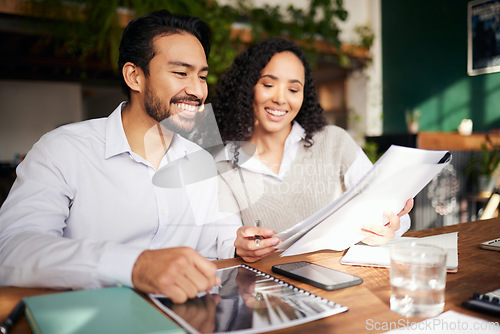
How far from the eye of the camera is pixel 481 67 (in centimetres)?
534

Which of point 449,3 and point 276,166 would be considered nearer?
point 276,166

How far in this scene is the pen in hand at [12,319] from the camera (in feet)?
1.99

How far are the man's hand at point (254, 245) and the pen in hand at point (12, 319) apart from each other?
0.50m

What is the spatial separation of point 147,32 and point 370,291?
1.16 m

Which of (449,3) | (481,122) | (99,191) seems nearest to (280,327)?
(99,191)

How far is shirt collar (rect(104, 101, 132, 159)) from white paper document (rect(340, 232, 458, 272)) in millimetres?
738

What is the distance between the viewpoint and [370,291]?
0.78m

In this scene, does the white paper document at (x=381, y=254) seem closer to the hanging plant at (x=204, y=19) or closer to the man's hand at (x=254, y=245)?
the man's hand at (x=254, y=245)

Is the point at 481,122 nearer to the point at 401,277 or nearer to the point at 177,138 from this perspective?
the point at 177,138

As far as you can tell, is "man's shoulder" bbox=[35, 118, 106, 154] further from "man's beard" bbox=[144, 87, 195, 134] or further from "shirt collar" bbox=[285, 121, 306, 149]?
"shirt collar" bbox=[285, 121, 306, 149]

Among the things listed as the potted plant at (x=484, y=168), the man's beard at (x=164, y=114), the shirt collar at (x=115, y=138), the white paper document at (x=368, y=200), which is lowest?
A: the potted plant at (x=484, y=168)

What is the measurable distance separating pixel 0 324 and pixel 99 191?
614 millimetres

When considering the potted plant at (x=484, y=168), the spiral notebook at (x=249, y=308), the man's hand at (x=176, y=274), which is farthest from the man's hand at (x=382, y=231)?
the potted plant at (x=484, y=168)

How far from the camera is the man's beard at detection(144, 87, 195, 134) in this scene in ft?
4.66
